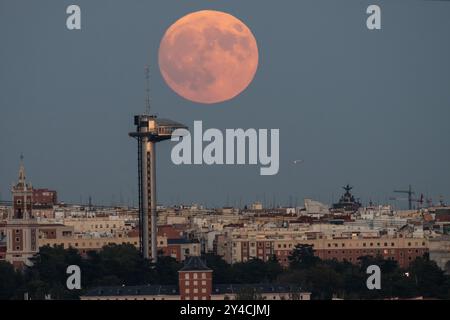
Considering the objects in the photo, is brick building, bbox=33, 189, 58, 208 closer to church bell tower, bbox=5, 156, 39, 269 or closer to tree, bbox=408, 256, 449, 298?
church bell tower, bbox=5, 156, 39, 269

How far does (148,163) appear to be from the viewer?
59250mm

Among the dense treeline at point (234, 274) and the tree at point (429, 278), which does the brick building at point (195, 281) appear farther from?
the tree at point (429, 278)

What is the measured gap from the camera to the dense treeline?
149ft

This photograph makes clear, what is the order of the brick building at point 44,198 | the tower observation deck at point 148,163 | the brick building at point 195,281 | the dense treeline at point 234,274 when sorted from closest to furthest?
the dense treeline at point 234,274, the brick building at point 195,281, the tower observation deck at point 148,163, the brick building at point 44,198

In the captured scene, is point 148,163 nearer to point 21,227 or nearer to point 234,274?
point 21,227

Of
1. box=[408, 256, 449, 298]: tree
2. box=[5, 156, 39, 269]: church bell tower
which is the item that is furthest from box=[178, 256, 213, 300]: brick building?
box=[5, 156, 39, 269]: church bell tower

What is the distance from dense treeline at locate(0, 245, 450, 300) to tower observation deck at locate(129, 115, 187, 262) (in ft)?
9.36

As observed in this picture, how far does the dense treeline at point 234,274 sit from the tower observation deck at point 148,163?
9.36 feet

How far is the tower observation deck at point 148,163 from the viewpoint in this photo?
58697mm

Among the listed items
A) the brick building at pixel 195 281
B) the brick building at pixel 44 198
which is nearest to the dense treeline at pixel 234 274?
the brick building at pixel 195 281

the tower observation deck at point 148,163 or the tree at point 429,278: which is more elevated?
the tower observation deck at point 148,163

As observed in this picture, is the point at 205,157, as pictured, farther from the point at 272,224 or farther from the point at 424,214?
the point at 424,214

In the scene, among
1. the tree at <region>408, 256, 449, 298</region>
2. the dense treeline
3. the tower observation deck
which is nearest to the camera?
the dense treeline
